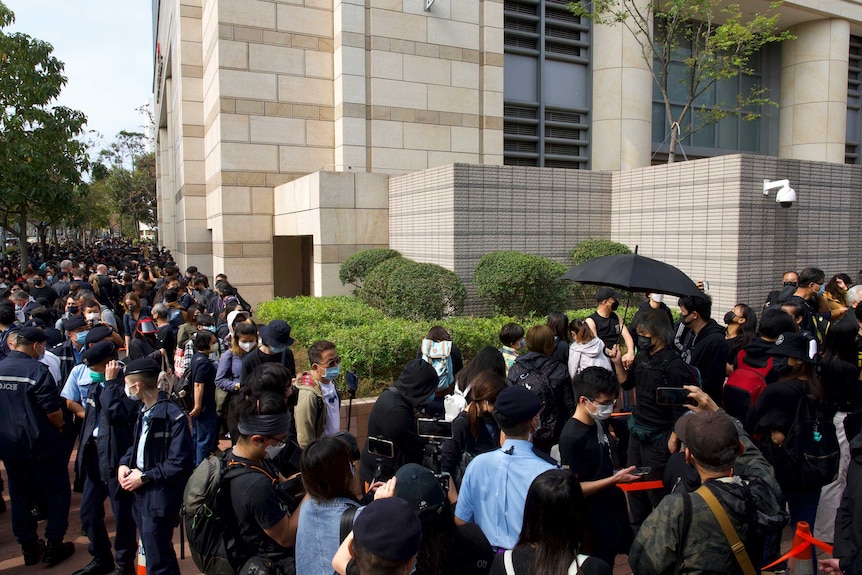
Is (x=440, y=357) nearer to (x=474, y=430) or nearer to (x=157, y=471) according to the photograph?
(x=474, y=430)

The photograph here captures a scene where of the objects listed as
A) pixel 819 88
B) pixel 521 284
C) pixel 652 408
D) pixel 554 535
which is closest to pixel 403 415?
pixel 554 535

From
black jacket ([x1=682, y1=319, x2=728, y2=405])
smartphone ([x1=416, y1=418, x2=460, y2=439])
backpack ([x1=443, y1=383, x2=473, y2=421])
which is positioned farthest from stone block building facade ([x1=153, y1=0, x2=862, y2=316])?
smartphone ([x1=416, y1=418, x2=460, y2=439])

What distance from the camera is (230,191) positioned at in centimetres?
1455

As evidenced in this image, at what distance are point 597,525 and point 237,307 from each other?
642 cm

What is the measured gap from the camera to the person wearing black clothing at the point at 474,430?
3.74 meters

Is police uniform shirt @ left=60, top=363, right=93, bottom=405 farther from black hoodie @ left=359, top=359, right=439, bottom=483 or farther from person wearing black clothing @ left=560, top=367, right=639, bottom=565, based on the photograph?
person wearing black clothing @ left=560, top=367, right=639, bottom=565

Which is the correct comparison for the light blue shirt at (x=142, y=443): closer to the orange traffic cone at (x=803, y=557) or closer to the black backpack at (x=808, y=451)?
the orange traffic cone at (x=803, y=557)

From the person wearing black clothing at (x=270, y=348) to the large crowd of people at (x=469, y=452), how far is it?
0.06 ft

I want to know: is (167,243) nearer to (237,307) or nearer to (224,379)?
(237,307)

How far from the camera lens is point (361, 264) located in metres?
12.1

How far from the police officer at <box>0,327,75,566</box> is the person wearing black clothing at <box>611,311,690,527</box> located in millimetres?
4584

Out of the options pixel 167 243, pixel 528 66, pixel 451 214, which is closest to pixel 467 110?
pixel 528 66

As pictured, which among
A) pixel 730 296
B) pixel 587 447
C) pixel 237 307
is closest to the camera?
pixel 587 447

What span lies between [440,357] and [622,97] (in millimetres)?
13244
